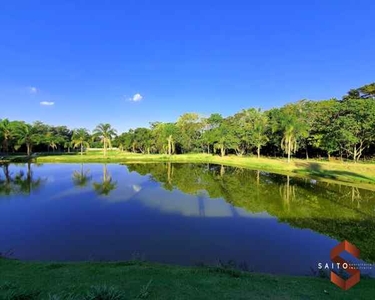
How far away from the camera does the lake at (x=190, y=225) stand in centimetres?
1037

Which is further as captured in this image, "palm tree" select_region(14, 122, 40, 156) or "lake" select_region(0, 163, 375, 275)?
"palm tree" select_region(14, 122, 40, 156)

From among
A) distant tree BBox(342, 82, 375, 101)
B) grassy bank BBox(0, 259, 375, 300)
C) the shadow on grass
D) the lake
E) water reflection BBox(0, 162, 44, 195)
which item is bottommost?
the lake

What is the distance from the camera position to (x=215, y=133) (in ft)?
231

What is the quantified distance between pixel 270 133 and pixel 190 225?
175 feet

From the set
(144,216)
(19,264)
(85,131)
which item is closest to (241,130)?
(85,131)

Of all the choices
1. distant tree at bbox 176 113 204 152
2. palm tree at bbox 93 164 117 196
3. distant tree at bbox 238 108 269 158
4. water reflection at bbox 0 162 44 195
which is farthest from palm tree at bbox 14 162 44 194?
distant tree at bbox 176 113 204 152

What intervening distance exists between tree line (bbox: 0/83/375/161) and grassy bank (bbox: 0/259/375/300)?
4138cm

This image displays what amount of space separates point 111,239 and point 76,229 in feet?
8.67

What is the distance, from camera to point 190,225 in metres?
14.5

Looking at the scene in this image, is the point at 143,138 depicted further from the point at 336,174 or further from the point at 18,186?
the point at 336,174

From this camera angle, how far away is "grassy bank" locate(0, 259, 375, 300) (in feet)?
16.9

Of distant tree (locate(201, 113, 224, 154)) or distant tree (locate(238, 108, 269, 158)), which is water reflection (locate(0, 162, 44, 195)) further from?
distant tree (locate(201, 113, 224, 154))

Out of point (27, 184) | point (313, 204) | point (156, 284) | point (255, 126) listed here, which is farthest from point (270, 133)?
point (156, 284)

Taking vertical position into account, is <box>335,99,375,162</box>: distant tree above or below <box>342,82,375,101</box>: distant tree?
below
